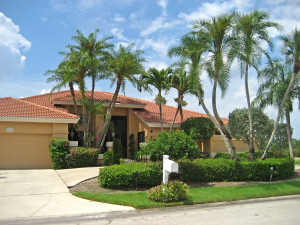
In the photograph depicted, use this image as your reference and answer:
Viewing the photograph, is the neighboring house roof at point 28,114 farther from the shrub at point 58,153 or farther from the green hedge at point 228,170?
the green hedge at point 228,170

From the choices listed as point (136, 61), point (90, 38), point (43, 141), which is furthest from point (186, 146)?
point (90, 38)

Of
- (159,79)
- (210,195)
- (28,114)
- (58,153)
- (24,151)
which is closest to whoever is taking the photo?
(210,195)

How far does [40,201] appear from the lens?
9.05 meters

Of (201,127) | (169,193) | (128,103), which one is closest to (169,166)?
→ (169,193)

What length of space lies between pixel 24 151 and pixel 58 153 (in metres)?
2.78

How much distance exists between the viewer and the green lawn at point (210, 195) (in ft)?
28.9

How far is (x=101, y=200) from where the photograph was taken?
9.09 meters

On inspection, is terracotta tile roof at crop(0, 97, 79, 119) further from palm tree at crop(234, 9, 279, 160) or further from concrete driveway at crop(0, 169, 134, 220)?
palm tree at crop(234, 9, 279, 160)

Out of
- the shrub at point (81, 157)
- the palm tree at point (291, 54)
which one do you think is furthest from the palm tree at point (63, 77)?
the palm tree at point (291, 54)

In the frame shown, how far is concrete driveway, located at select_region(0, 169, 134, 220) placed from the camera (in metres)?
7.84

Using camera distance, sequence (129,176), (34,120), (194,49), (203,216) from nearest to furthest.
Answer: (203,216) → (129,176) → (194,49) → (34,120)

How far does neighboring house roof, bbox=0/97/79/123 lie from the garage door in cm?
130

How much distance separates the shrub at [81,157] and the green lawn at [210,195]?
7134 mm

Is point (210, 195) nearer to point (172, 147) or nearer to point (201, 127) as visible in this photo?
point (172, 147)
